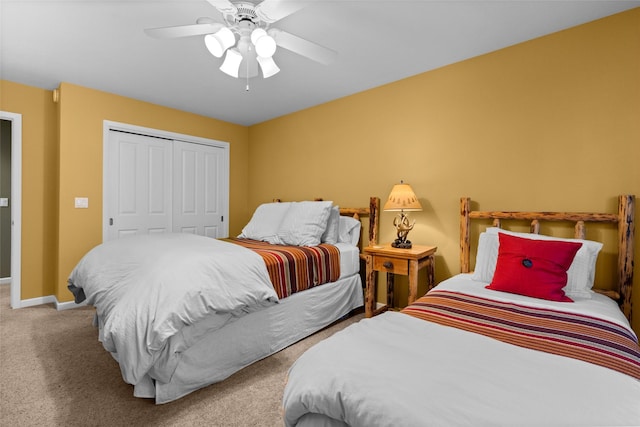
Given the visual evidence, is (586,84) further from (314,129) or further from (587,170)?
(314,129)

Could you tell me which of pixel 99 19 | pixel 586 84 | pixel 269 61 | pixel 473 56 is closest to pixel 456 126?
pixel 473 56

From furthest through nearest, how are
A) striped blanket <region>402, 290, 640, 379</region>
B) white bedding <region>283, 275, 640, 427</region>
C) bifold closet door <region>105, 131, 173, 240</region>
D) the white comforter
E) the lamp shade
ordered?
bifold closet door <region>105, 131, 173, 240</region>, the lamp shade, the white comforter, striped blanket <region>402, 290, 640, 379</region>, white bedding <region>283, 275, 640, 427</region>

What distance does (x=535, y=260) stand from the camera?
1.81m

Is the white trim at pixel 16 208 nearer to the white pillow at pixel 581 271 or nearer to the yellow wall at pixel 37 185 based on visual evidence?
the yellow wall at pixel 37 185

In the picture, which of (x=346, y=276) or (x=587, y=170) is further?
(x=346, y=276)

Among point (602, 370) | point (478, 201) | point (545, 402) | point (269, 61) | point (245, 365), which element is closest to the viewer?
point (545, 402)

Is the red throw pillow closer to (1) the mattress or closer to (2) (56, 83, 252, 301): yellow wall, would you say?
(1) the mattress

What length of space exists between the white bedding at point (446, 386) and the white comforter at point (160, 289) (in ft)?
3.15

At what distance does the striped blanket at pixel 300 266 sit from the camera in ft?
7.84

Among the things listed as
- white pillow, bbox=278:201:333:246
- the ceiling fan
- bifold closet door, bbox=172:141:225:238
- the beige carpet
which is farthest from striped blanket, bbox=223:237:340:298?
bifold closet door, bbox=172:141:225:238

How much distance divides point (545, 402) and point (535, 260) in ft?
4.23

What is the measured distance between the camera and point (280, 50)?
101 inches

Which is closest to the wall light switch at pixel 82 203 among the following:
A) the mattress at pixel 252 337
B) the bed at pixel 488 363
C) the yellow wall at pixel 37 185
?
the yellow wall at pixel 37 185

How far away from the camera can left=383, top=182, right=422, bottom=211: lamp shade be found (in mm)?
2756
